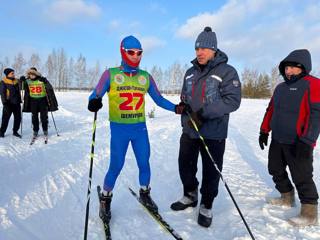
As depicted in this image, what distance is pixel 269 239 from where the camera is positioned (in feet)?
11.8

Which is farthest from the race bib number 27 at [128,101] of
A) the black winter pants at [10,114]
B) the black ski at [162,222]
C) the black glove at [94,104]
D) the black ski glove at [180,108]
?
the black winter pants at [10,114]

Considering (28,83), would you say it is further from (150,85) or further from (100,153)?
(150,85)

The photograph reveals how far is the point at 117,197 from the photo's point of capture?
4.96 m

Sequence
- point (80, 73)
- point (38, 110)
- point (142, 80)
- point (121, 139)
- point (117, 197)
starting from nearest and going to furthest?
point (121, 139) < point (142, 80) < point (117, 197) < point (38, 110) < point (80, 73)

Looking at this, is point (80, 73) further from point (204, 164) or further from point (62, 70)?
point (204, 164)

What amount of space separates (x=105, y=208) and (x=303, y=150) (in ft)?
9.08

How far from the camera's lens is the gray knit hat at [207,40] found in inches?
156

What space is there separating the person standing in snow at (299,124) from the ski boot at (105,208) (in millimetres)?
2446

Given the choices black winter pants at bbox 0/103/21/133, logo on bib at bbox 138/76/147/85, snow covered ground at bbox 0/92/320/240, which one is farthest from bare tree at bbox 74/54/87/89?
logo on bib at bbox 138/76/147/85

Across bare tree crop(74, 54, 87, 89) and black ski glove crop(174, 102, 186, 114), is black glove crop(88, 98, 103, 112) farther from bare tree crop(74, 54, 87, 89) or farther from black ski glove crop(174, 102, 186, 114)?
bare tree crop(74, 54, 87, 89)

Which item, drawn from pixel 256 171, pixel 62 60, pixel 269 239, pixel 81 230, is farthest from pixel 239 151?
pixel 62 60

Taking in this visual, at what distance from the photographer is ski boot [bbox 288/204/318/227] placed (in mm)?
3908

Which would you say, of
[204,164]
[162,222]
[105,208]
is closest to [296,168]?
[204,164]

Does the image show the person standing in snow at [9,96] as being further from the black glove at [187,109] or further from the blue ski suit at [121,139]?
the black glove at [187,109]
